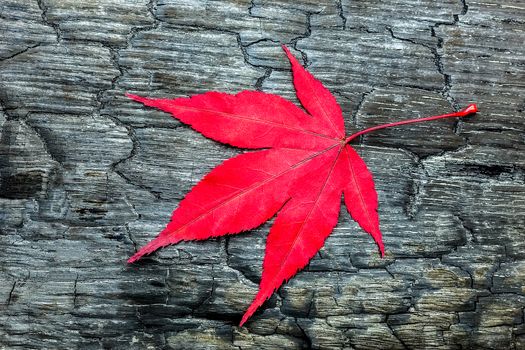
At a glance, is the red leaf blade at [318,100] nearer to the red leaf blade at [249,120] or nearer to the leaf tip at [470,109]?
the red leaf blade at [249,120]

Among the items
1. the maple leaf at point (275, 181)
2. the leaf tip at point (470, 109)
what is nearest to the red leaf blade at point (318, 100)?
the maple leaf at point (275, 181)

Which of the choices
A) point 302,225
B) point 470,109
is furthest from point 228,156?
point 470,109

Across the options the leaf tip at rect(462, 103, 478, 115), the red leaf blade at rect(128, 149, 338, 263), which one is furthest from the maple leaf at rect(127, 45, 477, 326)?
the leaf tip at rect(462, 103, 478, 115)

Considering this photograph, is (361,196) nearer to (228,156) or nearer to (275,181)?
(275,181)

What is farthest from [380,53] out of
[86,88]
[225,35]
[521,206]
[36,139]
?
[36,139]

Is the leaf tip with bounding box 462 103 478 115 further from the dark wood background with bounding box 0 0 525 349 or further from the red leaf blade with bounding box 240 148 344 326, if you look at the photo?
the red leaf blade with bounding box 240 148 344 326

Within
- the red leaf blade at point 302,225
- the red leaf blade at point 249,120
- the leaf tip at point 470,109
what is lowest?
the red leaf blade at point 302,225

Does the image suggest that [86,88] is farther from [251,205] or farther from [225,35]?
[251,205]
